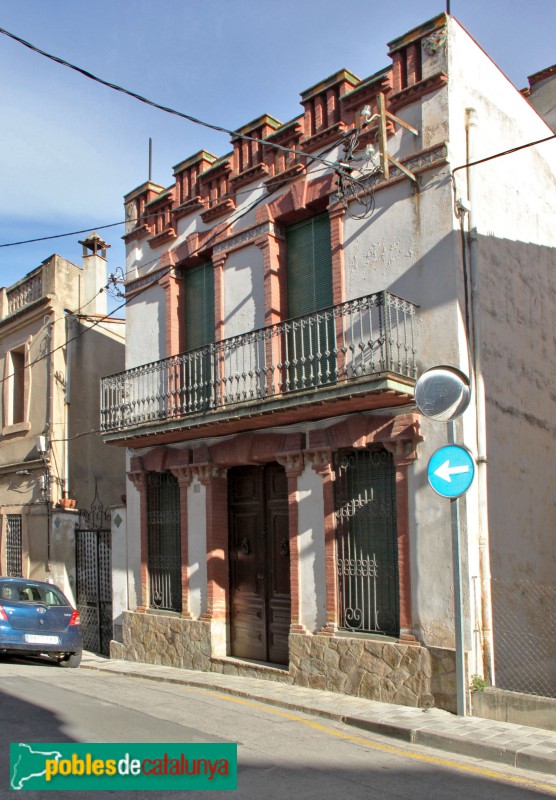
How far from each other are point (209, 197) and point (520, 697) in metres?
9.21

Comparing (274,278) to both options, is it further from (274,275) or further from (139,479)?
(139,479)

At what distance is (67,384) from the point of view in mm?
17625

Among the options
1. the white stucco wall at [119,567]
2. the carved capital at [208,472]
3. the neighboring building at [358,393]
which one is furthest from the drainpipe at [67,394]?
the carved capital at [208,472]

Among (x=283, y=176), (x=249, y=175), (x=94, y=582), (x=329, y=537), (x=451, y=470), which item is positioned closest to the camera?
(x=451, y=470)

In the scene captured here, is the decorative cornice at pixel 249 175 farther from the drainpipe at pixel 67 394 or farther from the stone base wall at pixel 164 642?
the stone base wall at pixel 164 642

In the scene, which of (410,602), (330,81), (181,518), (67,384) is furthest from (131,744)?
(67,384)

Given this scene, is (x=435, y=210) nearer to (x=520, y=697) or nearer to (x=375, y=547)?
(x=375, y=547)

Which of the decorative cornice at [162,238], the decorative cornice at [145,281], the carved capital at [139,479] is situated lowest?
the carved capital at [139,479]

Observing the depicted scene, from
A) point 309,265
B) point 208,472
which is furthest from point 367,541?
point 309,265

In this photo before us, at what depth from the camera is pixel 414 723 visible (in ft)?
28.4

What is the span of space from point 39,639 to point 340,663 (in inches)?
191

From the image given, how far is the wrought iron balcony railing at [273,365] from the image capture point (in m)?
10.4

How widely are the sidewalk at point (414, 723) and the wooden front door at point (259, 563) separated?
71 centimetres

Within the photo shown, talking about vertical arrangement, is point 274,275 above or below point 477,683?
above
